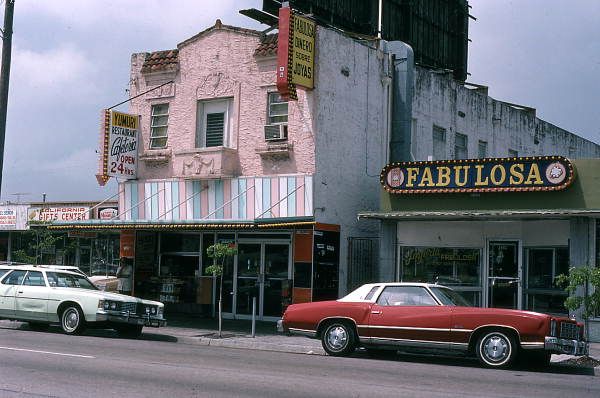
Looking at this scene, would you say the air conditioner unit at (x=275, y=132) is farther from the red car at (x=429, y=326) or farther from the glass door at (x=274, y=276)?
the red car at (x=429, y=326)

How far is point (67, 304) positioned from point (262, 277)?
5.54m

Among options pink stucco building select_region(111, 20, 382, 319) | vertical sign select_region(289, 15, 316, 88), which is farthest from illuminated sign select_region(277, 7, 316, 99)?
pink stucco building select_region(111, 20, 382, 319)

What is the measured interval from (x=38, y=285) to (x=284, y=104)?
7697 millimetres

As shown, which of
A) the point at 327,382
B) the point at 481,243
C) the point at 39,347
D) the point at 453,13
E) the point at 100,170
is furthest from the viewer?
the point at 453,13

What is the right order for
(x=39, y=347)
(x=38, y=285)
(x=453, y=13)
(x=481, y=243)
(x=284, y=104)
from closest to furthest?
1. (x=39, y=347)
2. (x=38, y=285)
3. (x=481, y=243)
4. (x=284, y=104)
5. (x=453, y=13)

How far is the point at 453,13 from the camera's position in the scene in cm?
3250

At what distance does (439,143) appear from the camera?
26.2 meters

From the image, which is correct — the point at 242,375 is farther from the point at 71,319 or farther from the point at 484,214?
the point at 484,214

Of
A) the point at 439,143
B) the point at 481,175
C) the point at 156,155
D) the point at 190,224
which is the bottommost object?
the point at 190,224

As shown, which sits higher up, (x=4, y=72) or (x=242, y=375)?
(x=4, y=72)

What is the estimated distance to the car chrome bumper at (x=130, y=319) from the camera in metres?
17.7

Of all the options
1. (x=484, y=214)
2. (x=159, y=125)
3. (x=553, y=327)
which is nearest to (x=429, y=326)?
(x=553, y=327)

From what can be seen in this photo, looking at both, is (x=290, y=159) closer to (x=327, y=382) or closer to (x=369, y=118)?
(x=369, y=118)

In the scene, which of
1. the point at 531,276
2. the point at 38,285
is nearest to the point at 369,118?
the point at 531,276
